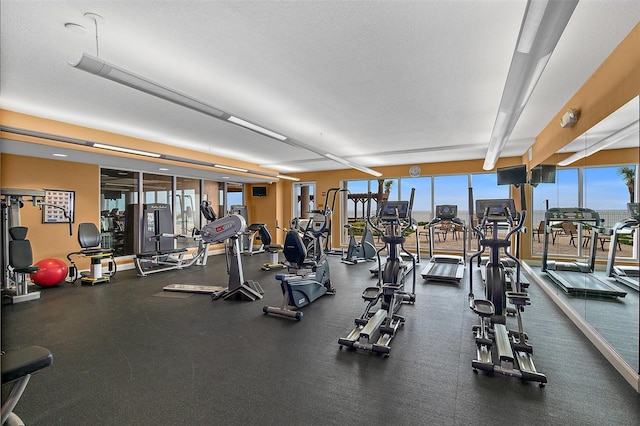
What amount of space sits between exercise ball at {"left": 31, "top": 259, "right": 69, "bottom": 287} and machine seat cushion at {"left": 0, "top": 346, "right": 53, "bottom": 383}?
4.97m

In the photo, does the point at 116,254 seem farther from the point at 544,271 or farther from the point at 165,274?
the point at 544,271

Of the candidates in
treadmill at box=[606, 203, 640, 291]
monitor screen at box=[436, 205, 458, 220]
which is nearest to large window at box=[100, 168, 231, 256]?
monitor screen at box=[436, 205, 458, 220]

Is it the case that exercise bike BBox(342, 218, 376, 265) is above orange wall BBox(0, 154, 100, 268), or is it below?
below

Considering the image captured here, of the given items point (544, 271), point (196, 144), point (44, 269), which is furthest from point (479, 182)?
point (44, 269)

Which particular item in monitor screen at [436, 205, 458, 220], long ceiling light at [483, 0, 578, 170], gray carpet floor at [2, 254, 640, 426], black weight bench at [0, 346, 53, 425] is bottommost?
gray carpet floor at [2, 254, 640, 426]

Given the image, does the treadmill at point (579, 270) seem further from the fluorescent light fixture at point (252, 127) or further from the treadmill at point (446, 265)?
the fluorescent light fixture at point (252, 127)

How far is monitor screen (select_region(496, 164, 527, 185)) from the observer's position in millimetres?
6004

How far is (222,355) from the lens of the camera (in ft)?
10.2

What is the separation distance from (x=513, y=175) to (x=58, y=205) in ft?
28.2

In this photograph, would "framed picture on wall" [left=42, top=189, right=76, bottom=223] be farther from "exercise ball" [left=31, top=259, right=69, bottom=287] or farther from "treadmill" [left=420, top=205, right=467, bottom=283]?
"treadmill" [left=420, top=205, right=467, bottom=283]

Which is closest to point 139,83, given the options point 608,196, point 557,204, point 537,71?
point 537,71

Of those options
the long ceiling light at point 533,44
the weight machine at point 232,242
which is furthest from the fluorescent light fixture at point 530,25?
the weight machine at point 232,242

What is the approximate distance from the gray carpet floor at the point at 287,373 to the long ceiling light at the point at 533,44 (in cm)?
247

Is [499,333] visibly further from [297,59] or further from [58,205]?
[58,205]
